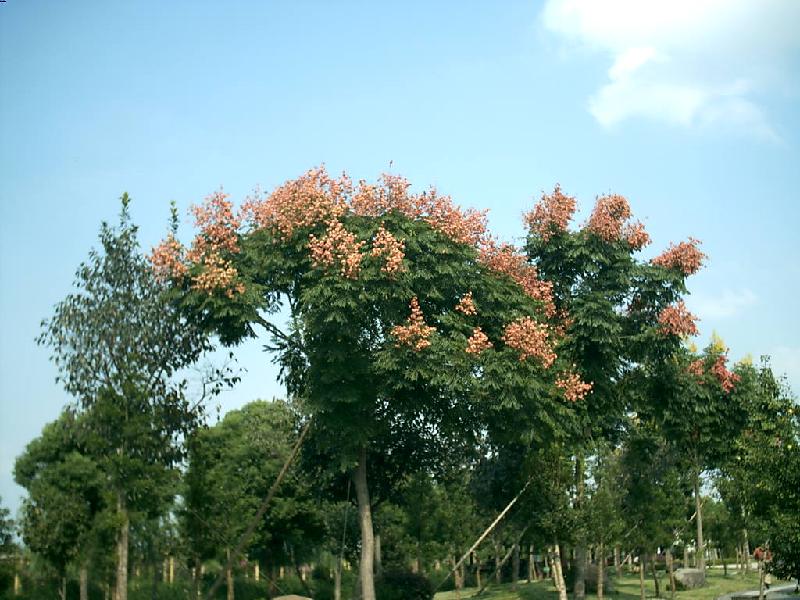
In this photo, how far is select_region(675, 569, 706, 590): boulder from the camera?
63487 millimetres

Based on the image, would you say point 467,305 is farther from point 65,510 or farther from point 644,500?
point 65,510

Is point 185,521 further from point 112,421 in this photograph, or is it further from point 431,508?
point 431,508

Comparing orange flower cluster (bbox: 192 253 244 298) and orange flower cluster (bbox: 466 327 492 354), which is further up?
orange flower cluster (bbox: 192 253 244 298)

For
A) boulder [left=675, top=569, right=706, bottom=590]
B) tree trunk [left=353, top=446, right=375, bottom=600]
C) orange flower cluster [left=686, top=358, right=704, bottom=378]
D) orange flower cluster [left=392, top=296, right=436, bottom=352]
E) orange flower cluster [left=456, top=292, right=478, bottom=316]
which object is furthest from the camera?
boulder [left=675, top=569, right=706, bottom=590]

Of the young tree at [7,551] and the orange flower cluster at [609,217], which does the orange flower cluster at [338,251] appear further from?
the young tree at [7,551]

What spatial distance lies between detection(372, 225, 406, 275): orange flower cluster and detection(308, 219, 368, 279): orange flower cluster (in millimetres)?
616

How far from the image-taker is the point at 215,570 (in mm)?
54125

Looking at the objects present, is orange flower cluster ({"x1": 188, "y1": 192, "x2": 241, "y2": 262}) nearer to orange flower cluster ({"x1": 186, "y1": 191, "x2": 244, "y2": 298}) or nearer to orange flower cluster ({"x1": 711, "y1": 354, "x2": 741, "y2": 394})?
orange flower cluster ({"x1": 186, "y1": 191, "x2": 244, "y2": 298})

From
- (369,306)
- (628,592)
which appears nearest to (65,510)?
(369,306)

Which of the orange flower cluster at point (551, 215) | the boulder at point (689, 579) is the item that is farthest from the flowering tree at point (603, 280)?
the boulder at point (689, 579)

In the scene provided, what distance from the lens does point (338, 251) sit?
30.1 m

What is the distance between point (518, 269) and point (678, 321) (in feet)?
23.5

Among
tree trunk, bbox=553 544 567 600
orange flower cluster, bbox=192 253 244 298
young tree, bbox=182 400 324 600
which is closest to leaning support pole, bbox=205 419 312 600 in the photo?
orange flower cluster, bbox=192 253 244 298

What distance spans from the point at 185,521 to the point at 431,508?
2935 cm
